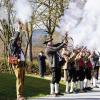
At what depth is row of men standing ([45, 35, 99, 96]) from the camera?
67.9 feet

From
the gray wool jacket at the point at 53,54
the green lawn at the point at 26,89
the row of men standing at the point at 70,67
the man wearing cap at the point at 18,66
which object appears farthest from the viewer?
the green lawn at the point at 26,89

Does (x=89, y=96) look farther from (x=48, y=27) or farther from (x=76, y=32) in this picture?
(x=48, y=27)

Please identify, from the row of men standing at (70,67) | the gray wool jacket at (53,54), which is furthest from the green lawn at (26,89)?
the gray wool jacket at (53,54)

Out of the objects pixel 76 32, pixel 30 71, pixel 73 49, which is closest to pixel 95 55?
pixel 76 32

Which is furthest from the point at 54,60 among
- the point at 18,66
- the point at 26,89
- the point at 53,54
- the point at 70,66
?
the point at 26,89

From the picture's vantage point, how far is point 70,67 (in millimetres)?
22578

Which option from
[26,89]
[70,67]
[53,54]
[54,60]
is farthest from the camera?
[26,89]

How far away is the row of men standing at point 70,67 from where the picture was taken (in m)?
20.7

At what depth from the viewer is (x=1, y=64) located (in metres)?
47.7

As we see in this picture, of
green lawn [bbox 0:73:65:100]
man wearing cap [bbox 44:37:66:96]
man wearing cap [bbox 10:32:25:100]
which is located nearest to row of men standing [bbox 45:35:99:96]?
man wearing cap [bbox 44:37:66:96]

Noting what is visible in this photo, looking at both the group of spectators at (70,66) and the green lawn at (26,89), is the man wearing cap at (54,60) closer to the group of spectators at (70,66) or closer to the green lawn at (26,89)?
the group of spectators at (70,66)

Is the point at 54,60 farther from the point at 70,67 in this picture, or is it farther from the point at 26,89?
the point at 26,89

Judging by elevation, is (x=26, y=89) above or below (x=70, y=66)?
below

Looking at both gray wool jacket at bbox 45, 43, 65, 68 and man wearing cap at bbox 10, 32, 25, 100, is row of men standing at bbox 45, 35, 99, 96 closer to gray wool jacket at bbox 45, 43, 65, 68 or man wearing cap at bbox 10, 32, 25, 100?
gray wool jacket at bbox 45, 43, 65, 68
